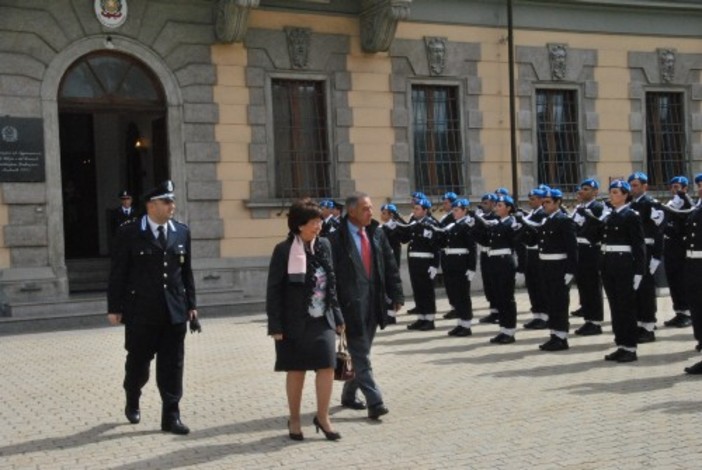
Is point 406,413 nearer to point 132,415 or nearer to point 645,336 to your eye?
point 132,415

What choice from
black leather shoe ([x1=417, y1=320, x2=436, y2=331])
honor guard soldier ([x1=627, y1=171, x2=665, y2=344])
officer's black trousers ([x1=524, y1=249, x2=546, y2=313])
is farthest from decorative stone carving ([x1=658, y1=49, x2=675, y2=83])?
black leather shoe ([x1=417, y1=320, x2=436, y2=331])

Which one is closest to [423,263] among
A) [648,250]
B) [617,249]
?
[648,250]

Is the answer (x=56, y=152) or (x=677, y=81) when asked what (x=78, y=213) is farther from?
(x=677, y=81)

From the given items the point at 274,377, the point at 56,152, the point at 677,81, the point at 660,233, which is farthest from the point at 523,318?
the point at 677,81

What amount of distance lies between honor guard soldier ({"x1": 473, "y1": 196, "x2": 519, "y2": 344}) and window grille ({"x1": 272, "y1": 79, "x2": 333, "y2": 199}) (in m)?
5.61

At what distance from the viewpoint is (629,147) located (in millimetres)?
21406

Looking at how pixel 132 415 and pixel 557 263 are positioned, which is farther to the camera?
pixel 557 263

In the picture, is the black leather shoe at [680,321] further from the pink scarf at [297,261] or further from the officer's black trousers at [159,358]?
the officer's black trousers at [159,358]

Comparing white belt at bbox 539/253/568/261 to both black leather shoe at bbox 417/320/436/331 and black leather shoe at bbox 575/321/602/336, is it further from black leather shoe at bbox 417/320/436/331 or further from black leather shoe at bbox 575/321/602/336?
black leather shoe at bbox 417/320/436/331

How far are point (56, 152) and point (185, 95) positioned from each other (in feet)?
8.61

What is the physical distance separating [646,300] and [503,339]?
1.96m

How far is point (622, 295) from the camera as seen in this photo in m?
10.5

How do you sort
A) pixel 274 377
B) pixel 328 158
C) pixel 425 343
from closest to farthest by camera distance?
pixel 274 377
pixel 425 343
pixel 328 158

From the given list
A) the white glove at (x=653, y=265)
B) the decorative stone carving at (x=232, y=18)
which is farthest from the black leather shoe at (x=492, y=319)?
the decorative stone carving at (x=232, y=18)
